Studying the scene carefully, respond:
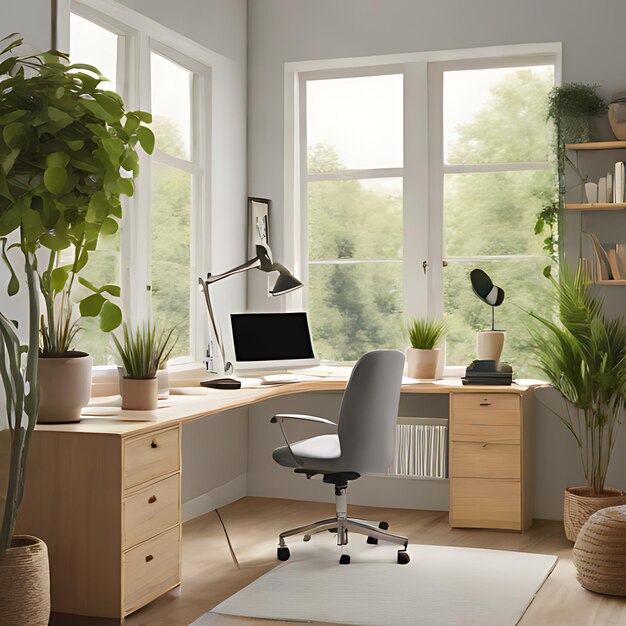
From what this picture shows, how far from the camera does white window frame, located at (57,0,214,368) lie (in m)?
4.32

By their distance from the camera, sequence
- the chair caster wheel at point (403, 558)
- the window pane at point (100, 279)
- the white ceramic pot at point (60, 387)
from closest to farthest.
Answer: the white ceramic pot at point (60, 387)
the chair caster wheel at point (403, 558)
the window pane at point (100, 279)

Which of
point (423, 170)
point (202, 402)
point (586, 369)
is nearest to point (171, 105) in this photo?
point (423, 170)

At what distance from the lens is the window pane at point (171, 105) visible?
480 centimetres

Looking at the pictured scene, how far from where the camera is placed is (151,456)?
3.42 meters

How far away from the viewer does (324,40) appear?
5.54 metres

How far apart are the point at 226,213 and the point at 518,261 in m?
1.69

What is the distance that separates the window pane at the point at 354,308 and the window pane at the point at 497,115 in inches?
32.0

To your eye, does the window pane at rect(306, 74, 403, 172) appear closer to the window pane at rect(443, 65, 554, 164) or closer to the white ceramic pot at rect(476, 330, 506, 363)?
the window pane at rect(443, 65, 554, 164)

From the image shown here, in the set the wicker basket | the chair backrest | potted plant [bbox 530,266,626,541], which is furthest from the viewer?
potted plant [bbox 530,266,626,541]

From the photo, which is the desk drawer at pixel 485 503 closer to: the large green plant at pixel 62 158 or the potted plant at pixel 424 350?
the potted plant at pixel 424 350

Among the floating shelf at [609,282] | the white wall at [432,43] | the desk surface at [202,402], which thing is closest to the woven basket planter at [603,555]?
the desk surface at [202,402]

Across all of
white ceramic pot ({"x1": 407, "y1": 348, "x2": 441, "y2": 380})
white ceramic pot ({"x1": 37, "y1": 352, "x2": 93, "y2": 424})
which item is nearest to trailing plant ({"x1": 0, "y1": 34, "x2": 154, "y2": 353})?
white ceramic pot ({"x1": 37, "y1": 352, "x2": 93, "y2": 424})

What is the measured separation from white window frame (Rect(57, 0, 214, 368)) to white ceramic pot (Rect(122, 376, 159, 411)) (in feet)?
1.80

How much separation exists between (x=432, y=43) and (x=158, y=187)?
5.91 ft
